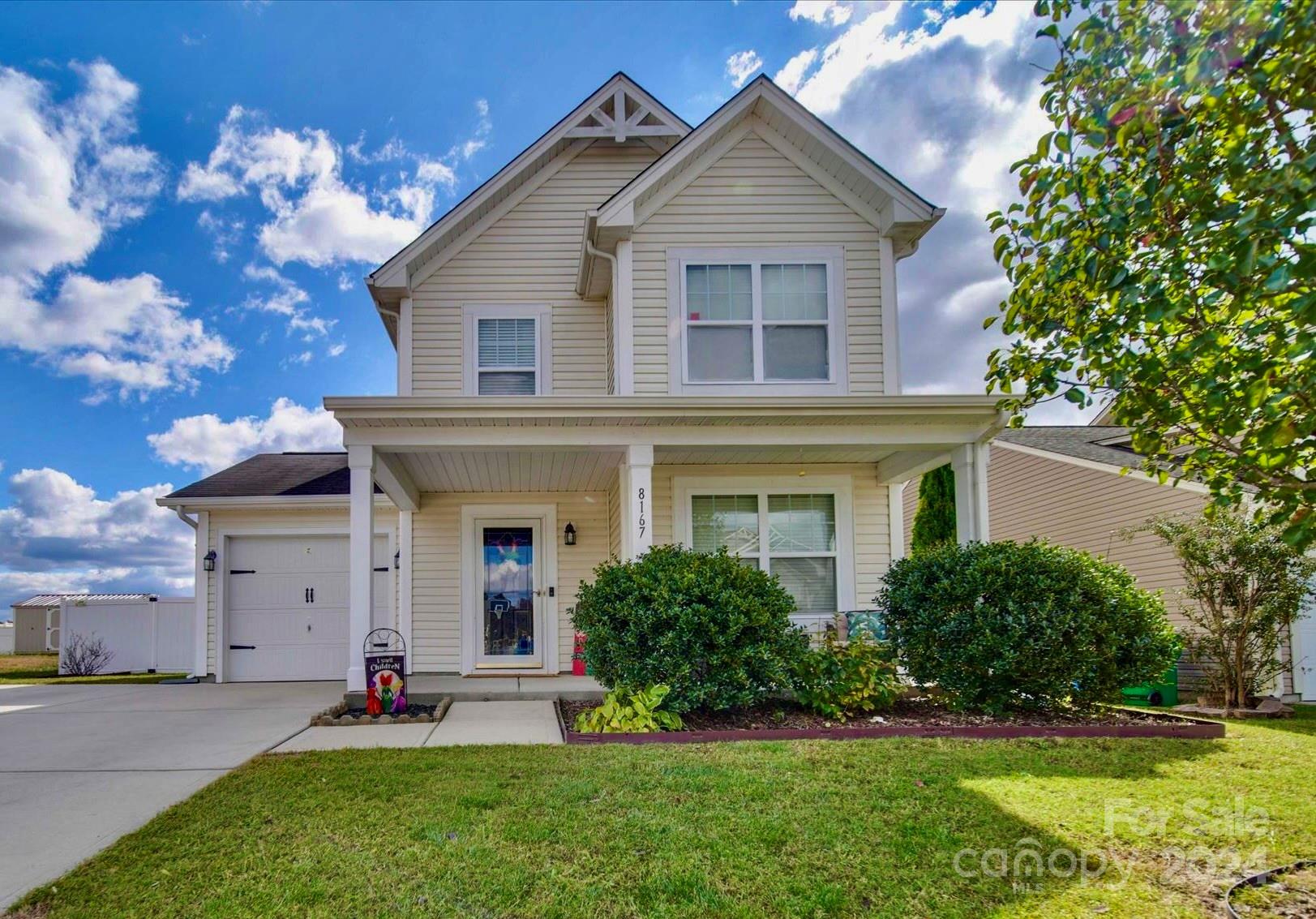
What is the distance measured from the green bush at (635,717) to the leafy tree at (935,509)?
8.26 meters

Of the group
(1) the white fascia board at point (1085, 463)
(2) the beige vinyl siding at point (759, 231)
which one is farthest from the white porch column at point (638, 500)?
(1) the white fascia board at point (1085, 463)

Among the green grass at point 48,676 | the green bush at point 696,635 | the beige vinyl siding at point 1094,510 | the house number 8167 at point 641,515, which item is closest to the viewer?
the green bush at point 696,635

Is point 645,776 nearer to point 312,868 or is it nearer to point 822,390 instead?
point 312,868

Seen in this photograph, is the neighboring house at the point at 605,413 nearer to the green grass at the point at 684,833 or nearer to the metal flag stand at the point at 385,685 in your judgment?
the metal flag stand at the point at 385,685

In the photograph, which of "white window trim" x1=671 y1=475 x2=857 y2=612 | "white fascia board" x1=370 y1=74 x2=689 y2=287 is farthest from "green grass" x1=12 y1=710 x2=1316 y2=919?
"white fascia board" x1=370 y1=74 x2=689 y2=287

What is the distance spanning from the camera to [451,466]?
8.98 m

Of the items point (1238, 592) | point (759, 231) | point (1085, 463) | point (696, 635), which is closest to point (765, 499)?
point (759, 231)

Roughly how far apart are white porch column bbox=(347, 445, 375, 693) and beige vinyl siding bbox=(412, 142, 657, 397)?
8.40 ft

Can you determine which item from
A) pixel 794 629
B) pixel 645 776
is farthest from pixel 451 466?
pixel 645 776

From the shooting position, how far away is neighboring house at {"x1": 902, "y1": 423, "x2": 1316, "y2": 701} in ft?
32.2

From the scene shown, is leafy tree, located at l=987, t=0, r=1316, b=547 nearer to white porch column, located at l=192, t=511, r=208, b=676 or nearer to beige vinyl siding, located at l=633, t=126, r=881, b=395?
beige vinyl siding, located at l=633, t=126, r=881, b=395

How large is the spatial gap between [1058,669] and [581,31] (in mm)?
9287

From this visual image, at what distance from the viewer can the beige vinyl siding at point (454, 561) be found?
10.4 m

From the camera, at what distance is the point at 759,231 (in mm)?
9594
